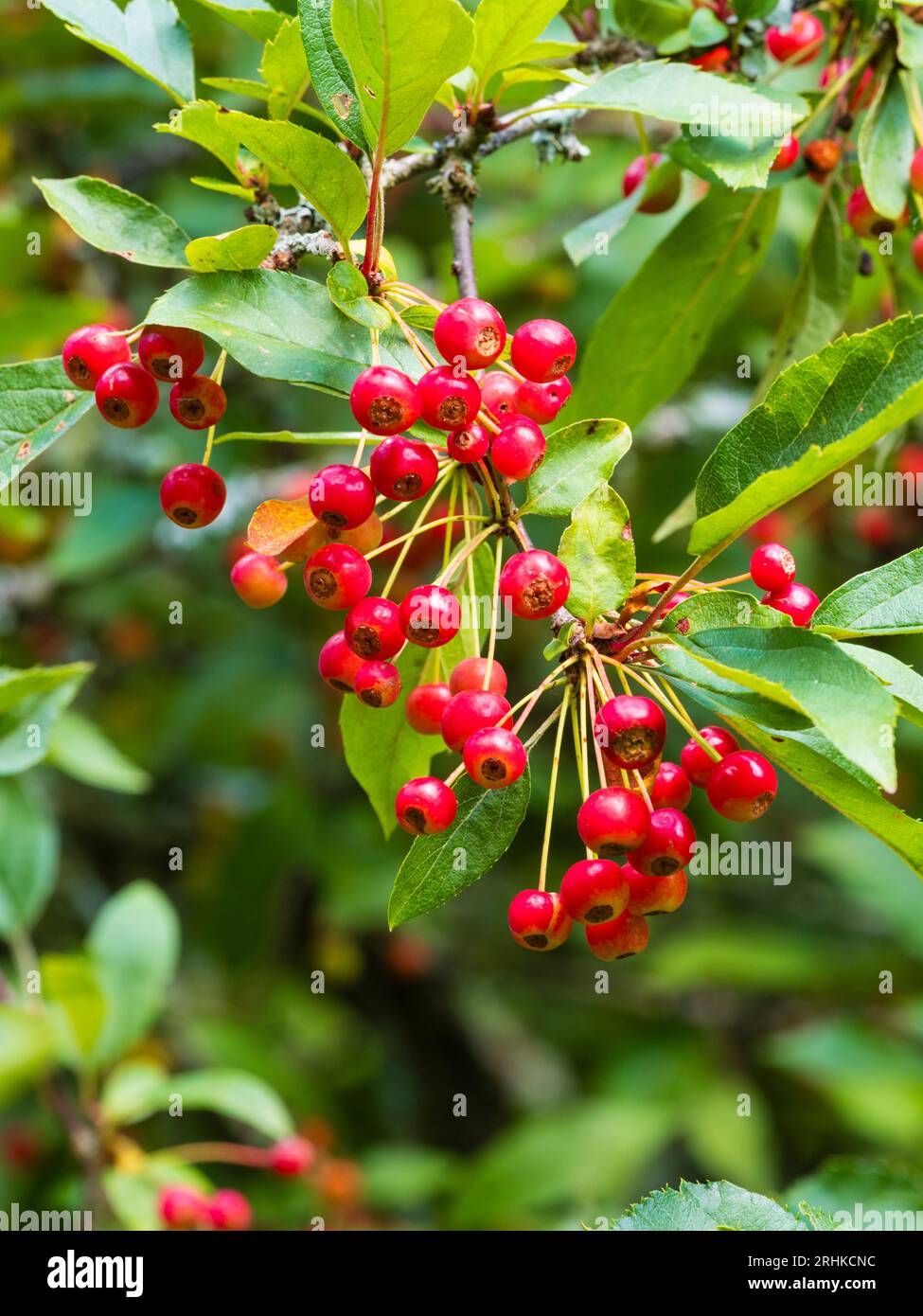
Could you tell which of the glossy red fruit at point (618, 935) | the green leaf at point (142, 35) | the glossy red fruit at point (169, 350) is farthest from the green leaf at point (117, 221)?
the glossy red fruit at point (618, 935)

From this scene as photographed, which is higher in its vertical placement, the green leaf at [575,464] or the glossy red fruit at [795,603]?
the green leaf at [575,464]

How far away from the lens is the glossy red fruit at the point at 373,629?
46.6 inches

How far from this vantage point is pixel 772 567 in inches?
48.0

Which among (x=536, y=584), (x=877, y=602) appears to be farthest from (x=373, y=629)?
(x=877, y=602)

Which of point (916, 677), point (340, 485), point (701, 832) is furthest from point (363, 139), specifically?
point (701, 832)

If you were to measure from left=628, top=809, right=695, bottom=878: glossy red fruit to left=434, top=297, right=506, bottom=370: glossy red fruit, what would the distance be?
466 mm

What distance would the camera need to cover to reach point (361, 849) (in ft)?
13.8

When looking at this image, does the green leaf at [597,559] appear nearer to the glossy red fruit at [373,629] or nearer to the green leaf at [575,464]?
the green leaf at [575,464]

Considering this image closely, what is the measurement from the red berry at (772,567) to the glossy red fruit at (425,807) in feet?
1.26

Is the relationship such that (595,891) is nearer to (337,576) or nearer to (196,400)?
(337,576)

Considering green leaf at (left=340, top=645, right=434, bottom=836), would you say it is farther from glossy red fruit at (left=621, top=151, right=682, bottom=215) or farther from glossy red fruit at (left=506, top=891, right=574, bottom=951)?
glossy red fruit at (left=621, top=151, right=682, bottom=215)

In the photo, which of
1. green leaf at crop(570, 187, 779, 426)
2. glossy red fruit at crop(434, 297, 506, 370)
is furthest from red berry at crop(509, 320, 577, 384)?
green leaf at crop(570, 187, 779, 426)

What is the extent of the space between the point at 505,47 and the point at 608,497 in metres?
0.55
